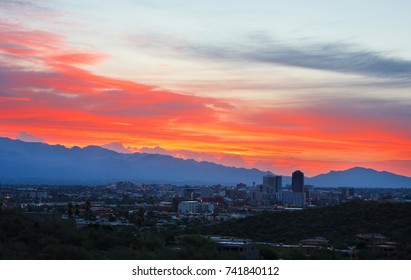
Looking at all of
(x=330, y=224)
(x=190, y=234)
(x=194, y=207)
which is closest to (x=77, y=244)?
(x=190, y=234)

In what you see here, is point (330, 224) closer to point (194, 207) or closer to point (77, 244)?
point (77, 244)

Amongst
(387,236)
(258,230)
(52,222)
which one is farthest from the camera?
(258,230)

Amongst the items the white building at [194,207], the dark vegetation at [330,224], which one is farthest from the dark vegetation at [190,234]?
the white building at [194,207]

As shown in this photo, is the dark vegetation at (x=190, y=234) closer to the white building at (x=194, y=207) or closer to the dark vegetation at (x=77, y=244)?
the dark vegetation at (x=77, y=244)

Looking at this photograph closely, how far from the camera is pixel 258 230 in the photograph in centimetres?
6756

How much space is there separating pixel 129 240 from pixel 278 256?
773 cm

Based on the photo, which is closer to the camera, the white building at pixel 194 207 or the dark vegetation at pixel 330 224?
the dark vegetation at pixel 330 224

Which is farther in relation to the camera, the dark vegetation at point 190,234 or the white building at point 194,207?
the white building at point 194,207

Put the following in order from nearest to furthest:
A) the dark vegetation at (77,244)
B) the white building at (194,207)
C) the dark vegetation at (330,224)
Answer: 1. the dark vegetation at (77,244)
2. the dark vegetation at (330,224)
3. the white building at (194,207)

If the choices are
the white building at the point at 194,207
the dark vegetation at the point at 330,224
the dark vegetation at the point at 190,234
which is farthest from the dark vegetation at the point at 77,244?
the white building at the point at 194,207

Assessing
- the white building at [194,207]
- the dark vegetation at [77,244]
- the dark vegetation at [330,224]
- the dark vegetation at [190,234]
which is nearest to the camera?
the dark vegetation at [77,244]

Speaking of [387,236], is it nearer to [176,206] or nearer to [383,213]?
[383,213]

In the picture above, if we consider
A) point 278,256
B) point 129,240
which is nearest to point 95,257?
point 129,240

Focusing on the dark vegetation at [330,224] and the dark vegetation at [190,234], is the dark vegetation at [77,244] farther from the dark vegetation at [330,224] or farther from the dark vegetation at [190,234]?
the dark vegetation at [330,224]
